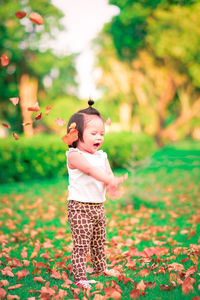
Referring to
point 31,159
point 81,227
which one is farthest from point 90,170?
point 31,159

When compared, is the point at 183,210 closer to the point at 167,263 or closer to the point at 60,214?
the point at 60,214

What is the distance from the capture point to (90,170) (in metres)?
2.74

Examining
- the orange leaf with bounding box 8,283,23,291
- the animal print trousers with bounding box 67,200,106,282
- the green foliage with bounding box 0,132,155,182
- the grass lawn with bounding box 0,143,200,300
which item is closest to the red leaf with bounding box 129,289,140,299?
the grass lawn with bounding box 0,143,200,300

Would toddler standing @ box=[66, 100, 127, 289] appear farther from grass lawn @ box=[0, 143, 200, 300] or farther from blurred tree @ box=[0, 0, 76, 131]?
blurred tree @ box=[0, 0, 76, 131]

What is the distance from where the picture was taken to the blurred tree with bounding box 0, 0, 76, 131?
2114 centimetres

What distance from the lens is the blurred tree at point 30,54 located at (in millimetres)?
21141

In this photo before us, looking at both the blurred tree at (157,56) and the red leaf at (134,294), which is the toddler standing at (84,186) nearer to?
the red leaf at (134,294)

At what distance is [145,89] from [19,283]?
2221cm

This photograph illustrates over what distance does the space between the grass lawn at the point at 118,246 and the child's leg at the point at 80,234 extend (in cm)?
16

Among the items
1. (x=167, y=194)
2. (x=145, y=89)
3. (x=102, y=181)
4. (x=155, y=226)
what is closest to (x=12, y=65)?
(x=145, y=89)

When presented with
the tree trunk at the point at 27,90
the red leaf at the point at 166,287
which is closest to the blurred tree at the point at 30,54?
the tree trunk at the point at 27,90

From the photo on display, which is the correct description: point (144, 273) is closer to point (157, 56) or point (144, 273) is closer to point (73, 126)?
point (73, 126)

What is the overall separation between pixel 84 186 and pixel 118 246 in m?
1.61

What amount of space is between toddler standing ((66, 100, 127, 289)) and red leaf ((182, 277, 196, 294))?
79cm
